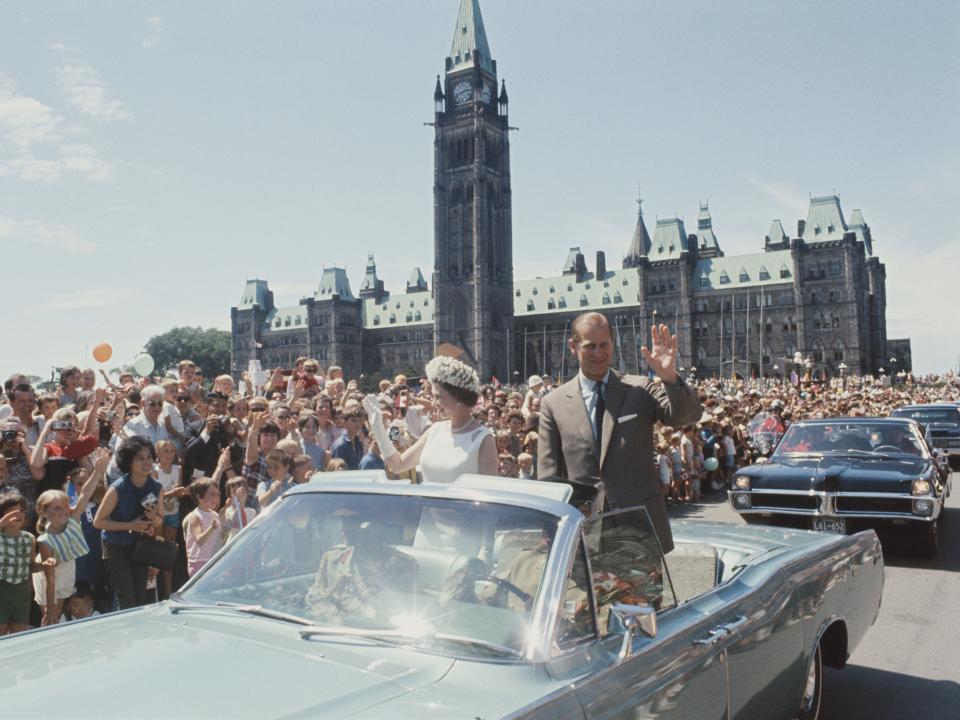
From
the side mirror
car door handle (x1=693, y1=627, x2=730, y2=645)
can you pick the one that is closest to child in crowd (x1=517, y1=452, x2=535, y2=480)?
car door handle (x1=693, y1=627, x2=730, y2=645)

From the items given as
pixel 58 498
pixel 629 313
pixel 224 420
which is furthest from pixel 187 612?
pixel 629 313

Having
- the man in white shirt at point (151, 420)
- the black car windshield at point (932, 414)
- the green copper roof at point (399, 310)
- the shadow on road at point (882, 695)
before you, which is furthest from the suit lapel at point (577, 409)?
the green copper roof at point (399, 310)

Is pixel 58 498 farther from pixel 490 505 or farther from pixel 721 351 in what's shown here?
pixel 721 351

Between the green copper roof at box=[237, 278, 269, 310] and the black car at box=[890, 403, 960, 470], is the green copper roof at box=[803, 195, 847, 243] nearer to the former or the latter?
the black car at box=[890, 403, 960, 470]

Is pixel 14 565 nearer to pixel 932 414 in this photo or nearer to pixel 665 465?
pixel 665 465

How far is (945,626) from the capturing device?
21.4 feet

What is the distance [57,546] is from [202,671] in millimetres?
4372

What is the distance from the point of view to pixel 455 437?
182 inches

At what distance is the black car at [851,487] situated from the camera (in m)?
8.71

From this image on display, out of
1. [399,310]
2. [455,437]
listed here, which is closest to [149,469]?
[455,437]

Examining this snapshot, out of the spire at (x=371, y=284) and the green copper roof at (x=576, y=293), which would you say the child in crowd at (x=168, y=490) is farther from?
the spire at (x=371, y=284)

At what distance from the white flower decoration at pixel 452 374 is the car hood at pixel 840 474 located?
580cm

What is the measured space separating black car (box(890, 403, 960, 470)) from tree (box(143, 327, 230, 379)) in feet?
437

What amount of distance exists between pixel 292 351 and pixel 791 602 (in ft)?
420
